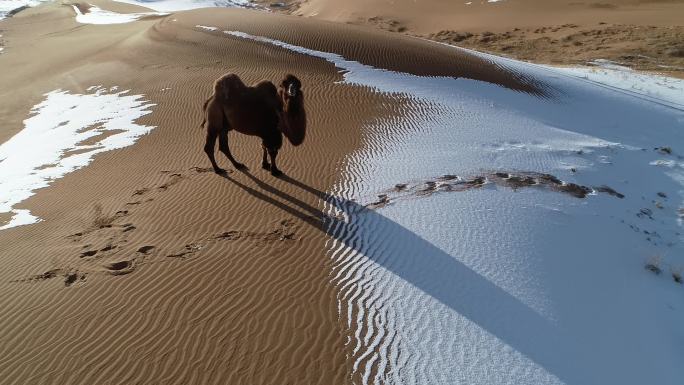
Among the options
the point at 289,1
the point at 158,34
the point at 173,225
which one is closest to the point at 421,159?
the point at 173,225

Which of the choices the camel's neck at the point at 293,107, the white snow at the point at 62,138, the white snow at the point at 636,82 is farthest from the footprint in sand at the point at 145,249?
the white snow at the point at 636,82

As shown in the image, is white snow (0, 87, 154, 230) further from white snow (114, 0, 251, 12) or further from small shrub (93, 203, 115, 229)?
white snow (114, 0, 251, 12)

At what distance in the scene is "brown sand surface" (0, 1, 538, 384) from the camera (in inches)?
195

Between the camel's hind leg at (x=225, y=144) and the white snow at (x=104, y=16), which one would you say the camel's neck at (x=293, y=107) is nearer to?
the camel's hind leg at (x=225, y=144)

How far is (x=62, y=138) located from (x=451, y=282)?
12.6 m

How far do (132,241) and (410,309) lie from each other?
15.2 ft

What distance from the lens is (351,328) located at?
17.4ft

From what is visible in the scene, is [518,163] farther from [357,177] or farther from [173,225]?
[173,225]

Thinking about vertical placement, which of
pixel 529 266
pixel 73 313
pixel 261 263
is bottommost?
pixel 73 313

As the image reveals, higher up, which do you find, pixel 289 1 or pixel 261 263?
pixel 289 1

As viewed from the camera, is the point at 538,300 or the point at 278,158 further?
the point at 278,158

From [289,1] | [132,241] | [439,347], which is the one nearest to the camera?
[439,347]

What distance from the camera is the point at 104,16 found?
38.0 m

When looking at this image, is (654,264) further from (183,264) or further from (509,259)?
(183,264)
